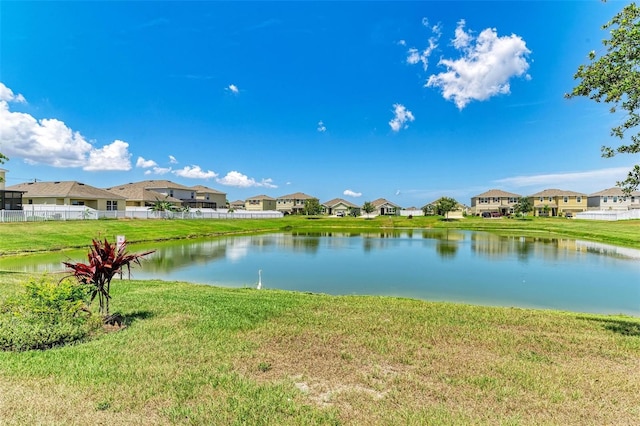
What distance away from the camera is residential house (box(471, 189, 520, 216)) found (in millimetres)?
91438

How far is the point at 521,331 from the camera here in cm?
759

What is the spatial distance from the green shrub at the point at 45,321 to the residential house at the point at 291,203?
102315mm

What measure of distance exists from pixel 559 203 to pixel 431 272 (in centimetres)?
8198

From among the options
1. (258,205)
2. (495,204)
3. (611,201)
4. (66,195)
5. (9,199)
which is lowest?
(611,201)

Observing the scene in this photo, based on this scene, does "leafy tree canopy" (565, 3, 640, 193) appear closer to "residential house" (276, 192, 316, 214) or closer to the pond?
the pond

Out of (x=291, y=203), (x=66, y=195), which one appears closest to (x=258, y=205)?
(x=291, y=203)

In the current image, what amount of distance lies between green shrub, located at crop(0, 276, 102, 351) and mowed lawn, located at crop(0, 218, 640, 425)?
1.62 feet

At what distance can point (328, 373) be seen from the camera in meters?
5.29

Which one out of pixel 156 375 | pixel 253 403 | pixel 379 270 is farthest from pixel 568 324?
pixel 379 270

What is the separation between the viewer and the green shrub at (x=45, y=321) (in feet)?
20.1

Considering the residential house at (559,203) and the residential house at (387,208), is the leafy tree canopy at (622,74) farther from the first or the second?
the residential house at (387,208)

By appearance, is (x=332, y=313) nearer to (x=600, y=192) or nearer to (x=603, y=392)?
(x=603, y=392)

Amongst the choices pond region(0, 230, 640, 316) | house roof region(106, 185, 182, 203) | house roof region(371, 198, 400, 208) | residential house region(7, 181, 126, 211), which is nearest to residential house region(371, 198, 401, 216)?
house roof region(371, 198, 400, 208)

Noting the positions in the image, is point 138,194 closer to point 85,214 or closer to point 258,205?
point 85,214
